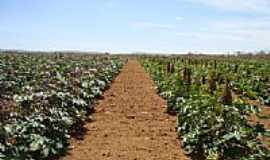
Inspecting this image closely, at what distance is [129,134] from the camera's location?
34.8 feet

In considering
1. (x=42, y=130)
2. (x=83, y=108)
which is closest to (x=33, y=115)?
(x=42, y=130)

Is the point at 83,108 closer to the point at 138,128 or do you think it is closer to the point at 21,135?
the point at 138,128

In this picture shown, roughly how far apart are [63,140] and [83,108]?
11.9 feet

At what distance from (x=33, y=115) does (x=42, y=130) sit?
361 millimetres

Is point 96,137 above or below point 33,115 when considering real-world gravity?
below

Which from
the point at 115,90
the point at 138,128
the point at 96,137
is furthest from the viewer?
the point at 115,90

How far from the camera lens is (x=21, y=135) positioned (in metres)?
7.41

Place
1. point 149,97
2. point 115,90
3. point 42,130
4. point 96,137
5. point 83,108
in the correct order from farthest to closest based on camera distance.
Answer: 1. point 115,90
2. point 149,97
3. point 83,108
4. point 96,137
5. point 42,130

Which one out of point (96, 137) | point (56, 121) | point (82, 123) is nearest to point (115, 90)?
point (82, 123)

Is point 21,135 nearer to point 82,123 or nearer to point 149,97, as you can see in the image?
point 82,123

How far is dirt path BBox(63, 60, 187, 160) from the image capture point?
8.73 m

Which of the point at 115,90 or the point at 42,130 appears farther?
the point at 115,90

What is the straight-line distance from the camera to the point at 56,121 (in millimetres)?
8922

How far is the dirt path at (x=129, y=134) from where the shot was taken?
28.7ft
